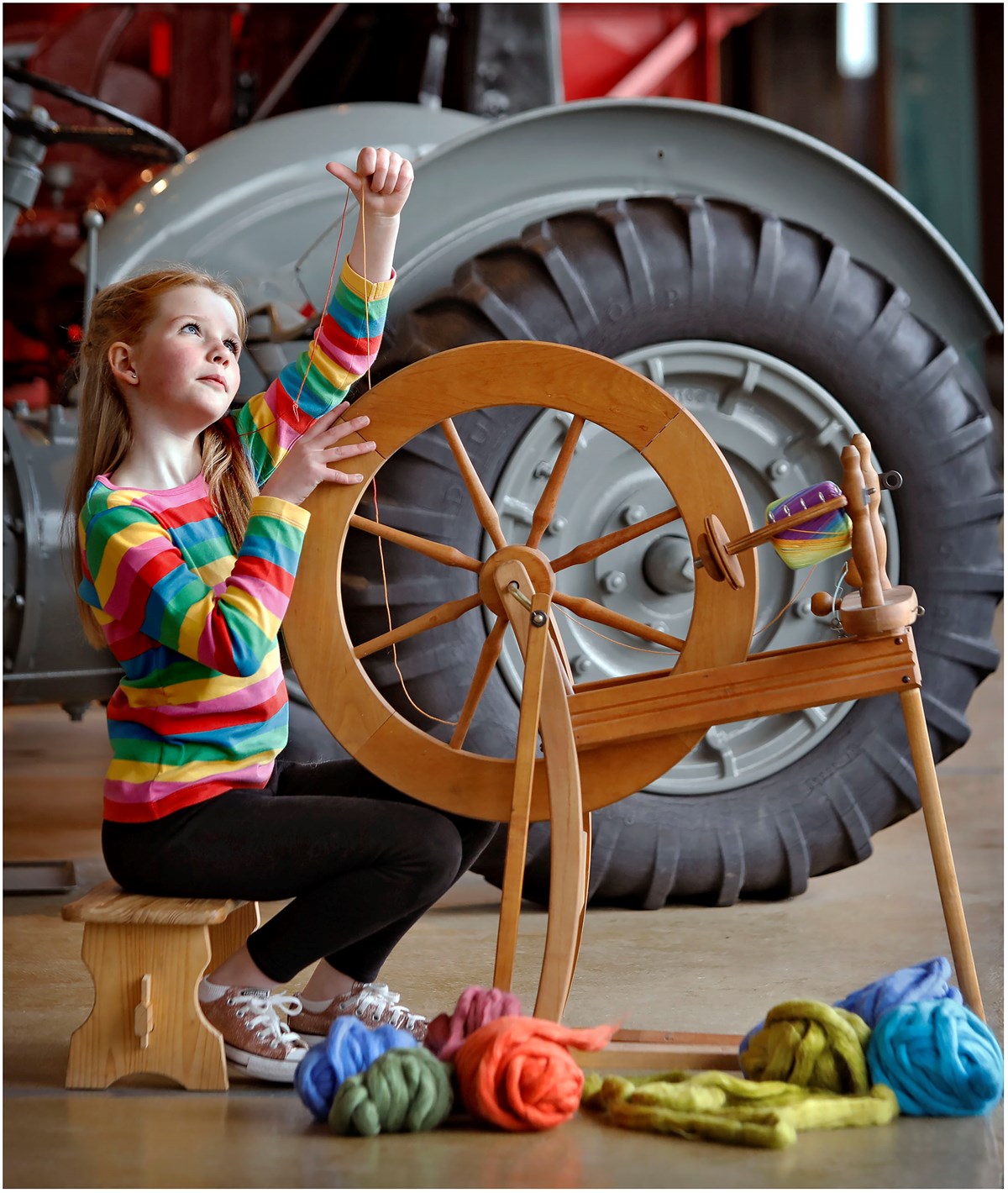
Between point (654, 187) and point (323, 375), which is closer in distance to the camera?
point (323, 375)

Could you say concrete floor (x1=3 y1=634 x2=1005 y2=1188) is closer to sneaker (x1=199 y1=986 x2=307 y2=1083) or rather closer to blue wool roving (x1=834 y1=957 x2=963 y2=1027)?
sneaker (x1=199 y1=986 x2=307 y2=1083)

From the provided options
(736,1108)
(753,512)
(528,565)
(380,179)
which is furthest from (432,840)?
(753,512)

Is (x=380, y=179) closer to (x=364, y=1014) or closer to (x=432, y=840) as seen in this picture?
(x=432, y=840)

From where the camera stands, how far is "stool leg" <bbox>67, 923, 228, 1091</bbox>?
1.47 metres

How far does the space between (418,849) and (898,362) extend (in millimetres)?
1276

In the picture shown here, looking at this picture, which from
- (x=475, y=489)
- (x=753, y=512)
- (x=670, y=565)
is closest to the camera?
(x=475, y=489)

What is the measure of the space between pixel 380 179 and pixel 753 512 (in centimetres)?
103

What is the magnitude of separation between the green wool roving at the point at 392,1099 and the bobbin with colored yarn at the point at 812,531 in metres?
0.68

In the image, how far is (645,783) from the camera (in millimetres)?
1636

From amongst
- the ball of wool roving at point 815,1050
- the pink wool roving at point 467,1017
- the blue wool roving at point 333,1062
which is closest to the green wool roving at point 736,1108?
the ball of wool roving at point 815,1050

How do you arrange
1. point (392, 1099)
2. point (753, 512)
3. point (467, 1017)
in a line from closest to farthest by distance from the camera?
point (392, 1099)
point (467, 1017)
point (753, 512)

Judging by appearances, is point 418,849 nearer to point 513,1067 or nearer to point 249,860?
point 249,860

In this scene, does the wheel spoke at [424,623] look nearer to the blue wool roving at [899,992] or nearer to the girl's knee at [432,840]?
the girl's knee at [432,840]

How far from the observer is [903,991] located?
1.46 meters
